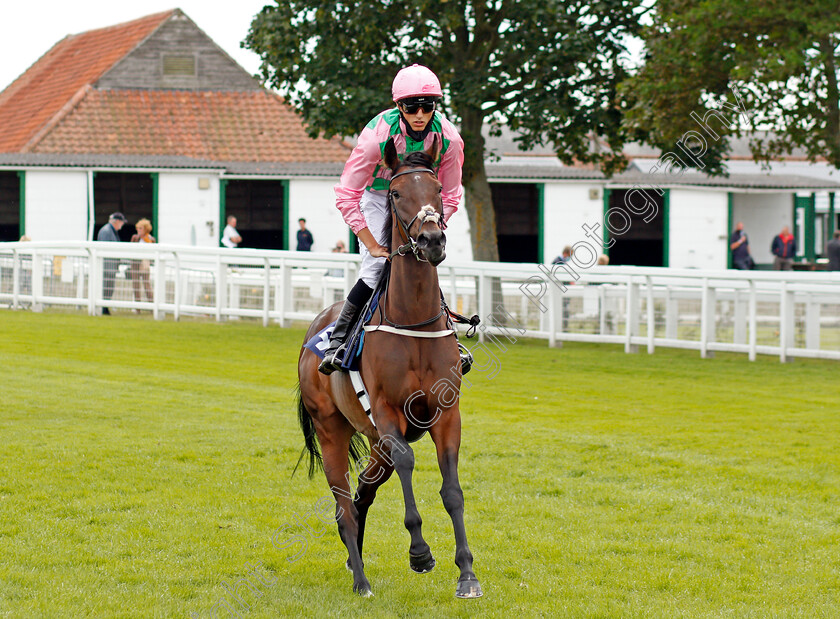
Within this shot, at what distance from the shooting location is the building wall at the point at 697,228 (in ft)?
104

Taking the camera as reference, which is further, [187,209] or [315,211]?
[315,211]

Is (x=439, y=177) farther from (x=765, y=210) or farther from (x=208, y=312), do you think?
(x=765, y=210)

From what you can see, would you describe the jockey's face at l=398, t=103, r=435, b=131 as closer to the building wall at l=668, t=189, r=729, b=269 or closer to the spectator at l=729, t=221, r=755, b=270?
the spectator at l=729, t=221, r=755, b=270

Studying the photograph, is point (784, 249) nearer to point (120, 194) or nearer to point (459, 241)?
point (459, 241)

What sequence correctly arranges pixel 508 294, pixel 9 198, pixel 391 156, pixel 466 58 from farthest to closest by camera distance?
1. pixel 9 198
2. pixel 466 58
3. pixel 508 294
4. pixel 391 156

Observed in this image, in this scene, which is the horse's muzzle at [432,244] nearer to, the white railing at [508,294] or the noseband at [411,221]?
the noseband at [411,221]

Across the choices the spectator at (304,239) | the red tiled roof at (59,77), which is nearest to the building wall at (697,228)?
the spectator at (304,239)

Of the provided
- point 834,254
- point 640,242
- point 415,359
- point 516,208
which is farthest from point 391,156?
point 640,242

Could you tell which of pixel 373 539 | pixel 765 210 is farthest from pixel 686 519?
pixel 765 210

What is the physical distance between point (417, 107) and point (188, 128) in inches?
1093

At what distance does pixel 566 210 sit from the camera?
1225 inches

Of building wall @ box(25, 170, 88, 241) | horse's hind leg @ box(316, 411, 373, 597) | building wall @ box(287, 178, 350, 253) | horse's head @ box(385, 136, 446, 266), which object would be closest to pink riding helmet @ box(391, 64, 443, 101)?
horse's head @ box(385, 136, 446, 266)

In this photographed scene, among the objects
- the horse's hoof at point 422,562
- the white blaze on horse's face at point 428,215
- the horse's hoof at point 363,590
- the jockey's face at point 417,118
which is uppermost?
the jockey's face at point 417,118

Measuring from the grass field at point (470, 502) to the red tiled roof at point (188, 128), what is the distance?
18793 millimetres
